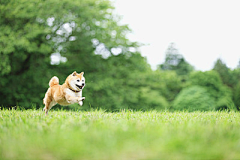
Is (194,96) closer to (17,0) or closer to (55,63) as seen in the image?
(55,63)

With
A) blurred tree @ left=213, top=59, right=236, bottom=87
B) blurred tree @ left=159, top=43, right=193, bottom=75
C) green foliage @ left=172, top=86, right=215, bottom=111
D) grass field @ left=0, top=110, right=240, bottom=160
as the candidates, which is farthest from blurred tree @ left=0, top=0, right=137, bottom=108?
blurred tree @ left=159, top=43, right=193, bottom=75

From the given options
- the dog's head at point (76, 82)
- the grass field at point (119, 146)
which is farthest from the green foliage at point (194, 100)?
the grass field at point (119, 146)

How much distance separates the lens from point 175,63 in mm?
35656

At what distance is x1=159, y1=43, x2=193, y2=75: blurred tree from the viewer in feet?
115

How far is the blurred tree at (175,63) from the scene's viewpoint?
3515cm

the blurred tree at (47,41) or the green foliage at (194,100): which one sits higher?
the blurred tree at (47,41)

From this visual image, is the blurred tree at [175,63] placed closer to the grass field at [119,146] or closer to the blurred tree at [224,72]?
the blurred tree at [224,72]

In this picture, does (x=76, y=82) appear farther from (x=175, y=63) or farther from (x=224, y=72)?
(x=175, y=63)

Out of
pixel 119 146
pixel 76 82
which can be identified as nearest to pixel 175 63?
pixel 76 82

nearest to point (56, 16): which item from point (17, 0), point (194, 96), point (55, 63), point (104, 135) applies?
point (17, 0)

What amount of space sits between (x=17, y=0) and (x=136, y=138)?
13.3 m

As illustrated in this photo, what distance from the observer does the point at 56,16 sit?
508 inches

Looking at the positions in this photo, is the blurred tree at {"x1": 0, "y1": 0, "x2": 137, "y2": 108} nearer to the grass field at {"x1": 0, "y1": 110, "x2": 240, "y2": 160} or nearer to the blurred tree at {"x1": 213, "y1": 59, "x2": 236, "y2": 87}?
the grass field at {"x1": 0, "y1": 110, "x2": 240, "y2": 160}

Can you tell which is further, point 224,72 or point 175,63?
point 175,63
